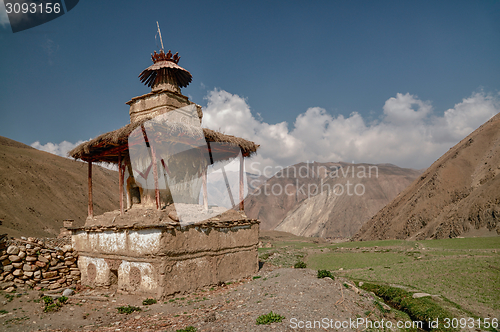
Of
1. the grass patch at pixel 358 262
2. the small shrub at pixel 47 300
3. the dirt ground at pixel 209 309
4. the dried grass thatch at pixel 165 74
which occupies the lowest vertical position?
the grass patch at pixel 358 262

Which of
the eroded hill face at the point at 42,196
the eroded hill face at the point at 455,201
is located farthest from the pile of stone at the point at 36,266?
the eroded hill face at the point at 455,201

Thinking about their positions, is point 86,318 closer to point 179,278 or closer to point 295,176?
point 179,278

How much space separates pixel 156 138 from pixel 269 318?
271 inches

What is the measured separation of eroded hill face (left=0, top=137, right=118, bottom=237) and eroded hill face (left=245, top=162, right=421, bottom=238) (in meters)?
47.0

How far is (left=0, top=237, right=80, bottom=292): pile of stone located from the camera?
10.1 meters

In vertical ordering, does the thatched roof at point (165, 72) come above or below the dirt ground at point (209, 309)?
above

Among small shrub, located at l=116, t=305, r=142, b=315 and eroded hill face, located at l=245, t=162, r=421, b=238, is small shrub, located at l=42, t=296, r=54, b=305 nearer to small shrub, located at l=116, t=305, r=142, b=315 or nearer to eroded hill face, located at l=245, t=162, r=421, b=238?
small shrub, located at l=116, t=305, r=142, b=315

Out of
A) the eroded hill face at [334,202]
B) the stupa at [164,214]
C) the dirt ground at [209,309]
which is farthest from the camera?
the eroded hill face at [334,202]

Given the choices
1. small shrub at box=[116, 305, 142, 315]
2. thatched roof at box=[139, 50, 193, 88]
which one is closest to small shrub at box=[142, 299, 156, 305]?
small shrub at box=[116, 305, 142, 315]

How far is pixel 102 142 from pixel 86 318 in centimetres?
611

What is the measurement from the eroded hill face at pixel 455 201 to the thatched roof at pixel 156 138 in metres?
29.5

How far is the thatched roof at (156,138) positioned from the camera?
33.4 ft

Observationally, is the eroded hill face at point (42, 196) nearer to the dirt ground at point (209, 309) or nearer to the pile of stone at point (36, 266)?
the pile of stone at point (36, 266)

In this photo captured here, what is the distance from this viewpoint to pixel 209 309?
8.26 metres
